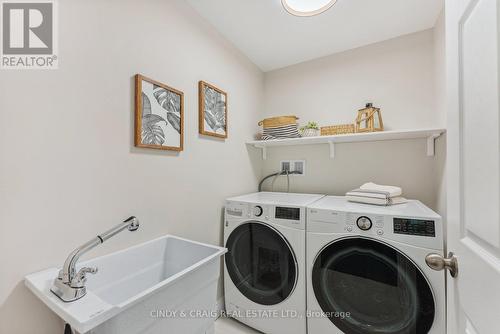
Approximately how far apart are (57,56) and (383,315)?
206cm

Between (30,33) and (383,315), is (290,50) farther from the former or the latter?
(383,315)

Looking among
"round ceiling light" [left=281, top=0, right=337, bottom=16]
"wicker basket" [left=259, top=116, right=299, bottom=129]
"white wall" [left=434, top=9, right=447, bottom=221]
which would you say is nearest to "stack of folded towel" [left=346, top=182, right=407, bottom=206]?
"white wall" [left=434, top=9, right=447, bottom=221]

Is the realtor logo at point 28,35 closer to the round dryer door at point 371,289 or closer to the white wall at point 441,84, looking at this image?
the round dryer door at point 371,289

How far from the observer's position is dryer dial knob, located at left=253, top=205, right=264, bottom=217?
153 centimetres

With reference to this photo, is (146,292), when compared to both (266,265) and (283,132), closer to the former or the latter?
(266,265)

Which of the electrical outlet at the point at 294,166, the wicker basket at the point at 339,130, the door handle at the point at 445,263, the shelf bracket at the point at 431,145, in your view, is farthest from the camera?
the electrical outlet at the point at 294,166

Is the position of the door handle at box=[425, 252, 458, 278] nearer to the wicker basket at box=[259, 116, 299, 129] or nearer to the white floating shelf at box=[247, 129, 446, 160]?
the white floating shelf at box=[247, 129, 446, 160]

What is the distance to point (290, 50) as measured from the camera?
6.66 feet

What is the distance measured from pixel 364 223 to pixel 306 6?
4.80ft

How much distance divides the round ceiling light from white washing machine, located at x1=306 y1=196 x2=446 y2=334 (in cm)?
132

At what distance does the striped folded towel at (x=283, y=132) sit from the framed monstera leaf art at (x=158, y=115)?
3.25ft

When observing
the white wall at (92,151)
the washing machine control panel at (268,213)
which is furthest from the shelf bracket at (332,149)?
the white wall at (92,151)

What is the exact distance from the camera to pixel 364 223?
3.93ft

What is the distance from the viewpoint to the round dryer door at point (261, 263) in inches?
56.6
